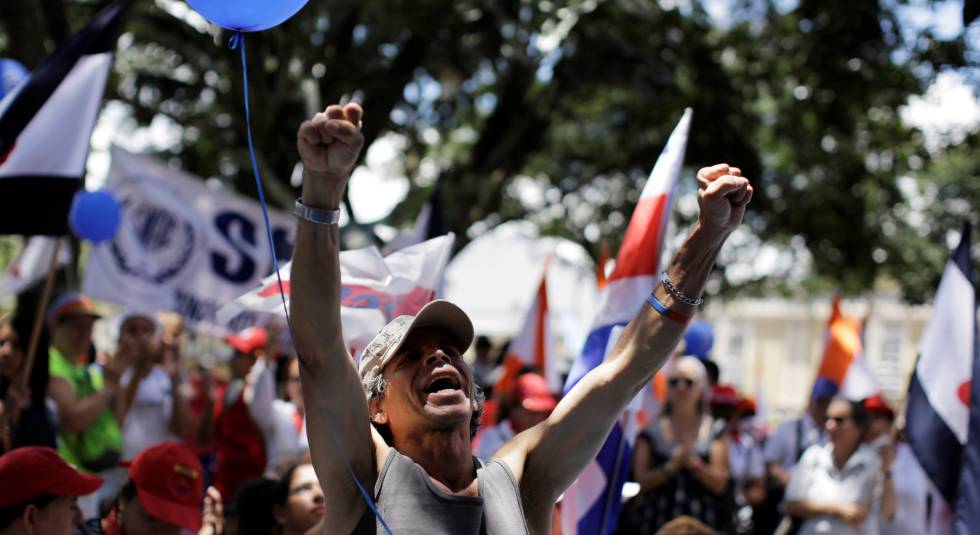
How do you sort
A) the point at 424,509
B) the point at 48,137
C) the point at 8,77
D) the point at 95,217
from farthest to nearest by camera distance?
1. the point at 95,217
2. the point at 8,77
3. the point at 48,137
4. the point at 424,509

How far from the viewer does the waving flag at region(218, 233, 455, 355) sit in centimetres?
440

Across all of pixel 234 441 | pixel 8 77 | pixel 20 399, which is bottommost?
pixel 234 441

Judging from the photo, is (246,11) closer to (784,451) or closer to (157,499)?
(157,499)

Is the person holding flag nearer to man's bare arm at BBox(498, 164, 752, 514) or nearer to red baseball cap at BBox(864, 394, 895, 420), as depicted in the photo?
man's bare arm at BBox(498, 164, 752, 514)

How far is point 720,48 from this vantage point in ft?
48.6

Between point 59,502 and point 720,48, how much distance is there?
12441 millimetres

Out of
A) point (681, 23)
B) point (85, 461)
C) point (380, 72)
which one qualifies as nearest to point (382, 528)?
point (85, 461)

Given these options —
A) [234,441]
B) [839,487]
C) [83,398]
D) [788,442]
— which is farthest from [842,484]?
[83,398]

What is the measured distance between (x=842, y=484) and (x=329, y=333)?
16.2 ft

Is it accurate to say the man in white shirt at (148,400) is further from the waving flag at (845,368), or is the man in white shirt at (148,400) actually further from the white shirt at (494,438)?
the waving flag at (845,368)

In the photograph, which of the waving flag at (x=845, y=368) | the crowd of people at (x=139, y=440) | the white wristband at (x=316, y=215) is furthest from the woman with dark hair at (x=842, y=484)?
the white wristband at (x=316, y=215)

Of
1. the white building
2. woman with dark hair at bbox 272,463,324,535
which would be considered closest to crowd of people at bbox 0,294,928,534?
woman with dark hair at bbox 272,463,324,535

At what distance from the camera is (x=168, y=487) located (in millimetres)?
3941

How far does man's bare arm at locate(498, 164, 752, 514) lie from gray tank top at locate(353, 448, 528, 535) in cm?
19
